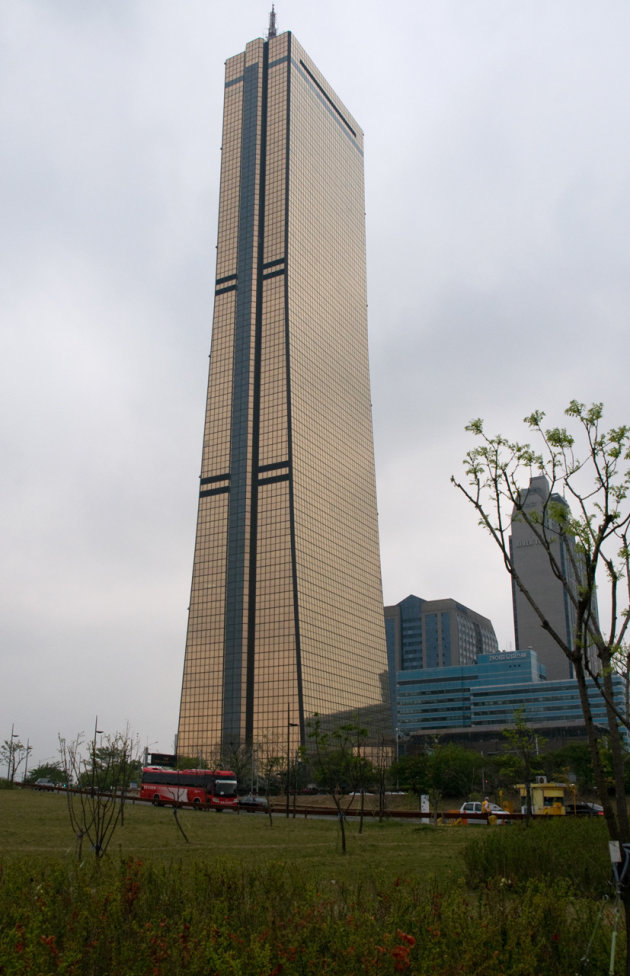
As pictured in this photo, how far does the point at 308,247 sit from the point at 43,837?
169069mm

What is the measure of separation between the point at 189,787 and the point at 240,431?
104270 millimetres

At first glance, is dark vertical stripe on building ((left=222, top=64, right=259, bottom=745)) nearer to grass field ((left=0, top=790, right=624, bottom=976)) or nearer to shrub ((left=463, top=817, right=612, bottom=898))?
shrub ((left=463, top=817, right=612, bottom=898))

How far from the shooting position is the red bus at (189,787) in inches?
2918

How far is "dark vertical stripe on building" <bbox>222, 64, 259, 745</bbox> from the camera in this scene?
522 feet

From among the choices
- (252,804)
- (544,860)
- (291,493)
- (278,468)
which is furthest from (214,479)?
(544,860)

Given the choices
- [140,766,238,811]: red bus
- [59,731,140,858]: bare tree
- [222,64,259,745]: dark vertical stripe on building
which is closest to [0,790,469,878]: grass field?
[59,731,140,858]: bare tree

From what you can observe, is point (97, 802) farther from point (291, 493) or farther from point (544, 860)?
point (291, 493)

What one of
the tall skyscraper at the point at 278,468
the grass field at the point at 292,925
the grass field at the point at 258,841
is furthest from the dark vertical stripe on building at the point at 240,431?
the grass field at the point at 292,925

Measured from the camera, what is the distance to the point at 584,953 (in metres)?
12.3

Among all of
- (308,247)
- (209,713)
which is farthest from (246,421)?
(209,713)

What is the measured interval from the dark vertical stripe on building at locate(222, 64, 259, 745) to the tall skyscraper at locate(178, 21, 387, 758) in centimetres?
33

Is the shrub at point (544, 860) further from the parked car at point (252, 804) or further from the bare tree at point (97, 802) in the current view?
the parked car at point (252, 804)

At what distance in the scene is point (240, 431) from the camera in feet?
565

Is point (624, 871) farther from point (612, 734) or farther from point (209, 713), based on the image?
point (209, 713)
